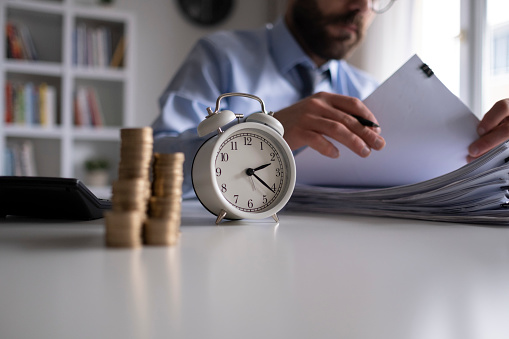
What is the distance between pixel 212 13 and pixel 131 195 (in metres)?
4.00

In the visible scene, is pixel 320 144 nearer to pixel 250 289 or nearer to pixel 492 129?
pixel 492 129

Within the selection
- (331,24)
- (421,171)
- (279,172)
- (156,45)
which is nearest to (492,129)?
(421,171)

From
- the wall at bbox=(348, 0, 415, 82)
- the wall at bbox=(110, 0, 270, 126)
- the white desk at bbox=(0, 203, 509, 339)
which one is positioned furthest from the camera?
the wall at bbox=(110, 0, 270, 126)

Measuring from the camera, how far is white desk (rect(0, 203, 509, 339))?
264 mm

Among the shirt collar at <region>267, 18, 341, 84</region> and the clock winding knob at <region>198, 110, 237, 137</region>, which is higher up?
the shirt collar at <region>267, 18, 341, 84</region>

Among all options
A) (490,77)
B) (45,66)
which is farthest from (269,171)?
(45,66)

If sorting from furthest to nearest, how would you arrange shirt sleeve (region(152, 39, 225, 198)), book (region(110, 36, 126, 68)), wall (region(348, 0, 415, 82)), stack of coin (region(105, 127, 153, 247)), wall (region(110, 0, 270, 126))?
wall (region(110, 0, 270, 126)), book (region(110, 36, 126, 68)), wall (region(348, 0, 415, 82)), shirt sleeve (region(152, 39, 225, 198)), stack of coin (region(105, 127, 153, 247))

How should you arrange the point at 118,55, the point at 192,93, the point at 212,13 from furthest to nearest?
the point at 212,13 → the point at 118,55 → the point at 192,93

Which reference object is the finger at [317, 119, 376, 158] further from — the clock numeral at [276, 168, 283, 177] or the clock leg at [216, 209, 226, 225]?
the clock leg at [216, 209, 226, 225]

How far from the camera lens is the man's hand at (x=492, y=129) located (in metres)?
0.87

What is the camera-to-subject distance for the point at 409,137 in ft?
2.91

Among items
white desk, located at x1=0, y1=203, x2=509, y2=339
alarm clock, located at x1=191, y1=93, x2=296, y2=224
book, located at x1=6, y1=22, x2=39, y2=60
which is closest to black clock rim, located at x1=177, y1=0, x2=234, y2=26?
book, located at x1=6, y1=22, x2=39, y2=60

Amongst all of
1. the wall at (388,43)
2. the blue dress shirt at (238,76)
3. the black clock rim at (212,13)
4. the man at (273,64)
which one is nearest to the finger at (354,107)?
the man at (273,64)

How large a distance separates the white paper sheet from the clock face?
23 centimetres
